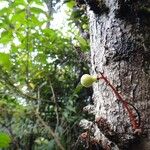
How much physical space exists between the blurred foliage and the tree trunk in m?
0.99

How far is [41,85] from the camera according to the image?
7.63ft

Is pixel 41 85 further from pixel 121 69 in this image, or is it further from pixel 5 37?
pixel 121 69

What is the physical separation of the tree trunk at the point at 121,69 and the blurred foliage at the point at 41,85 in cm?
99

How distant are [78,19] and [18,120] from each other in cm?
94

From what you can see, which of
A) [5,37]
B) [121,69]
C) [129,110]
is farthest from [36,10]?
[129,110]

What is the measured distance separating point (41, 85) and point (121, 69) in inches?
57.3

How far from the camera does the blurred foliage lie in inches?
83.3

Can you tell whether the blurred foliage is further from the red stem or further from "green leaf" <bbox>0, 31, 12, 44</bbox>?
the red stem

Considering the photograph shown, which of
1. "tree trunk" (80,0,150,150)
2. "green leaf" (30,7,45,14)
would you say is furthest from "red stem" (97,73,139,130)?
"green leaf" (30,7,45,14)

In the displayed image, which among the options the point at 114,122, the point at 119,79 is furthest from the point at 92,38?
the point at 114,122

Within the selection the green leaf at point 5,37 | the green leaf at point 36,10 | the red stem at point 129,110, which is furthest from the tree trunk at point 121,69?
the green leaf at point 5,37

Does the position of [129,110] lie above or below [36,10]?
below

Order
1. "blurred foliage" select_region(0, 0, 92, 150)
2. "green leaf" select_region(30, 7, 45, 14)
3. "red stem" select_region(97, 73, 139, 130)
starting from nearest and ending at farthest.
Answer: "red stem" select_region(97, 73, 139, 130) < "green leaf" select_region(30, 7, 45, 14) < "blurred foliage" select_region(0, 0, 92, 150)

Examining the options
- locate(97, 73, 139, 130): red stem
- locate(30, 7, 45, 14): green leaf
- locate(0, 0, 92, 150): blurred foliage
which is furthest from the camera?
locate(0, 0, 92, 150): blurred foliage
